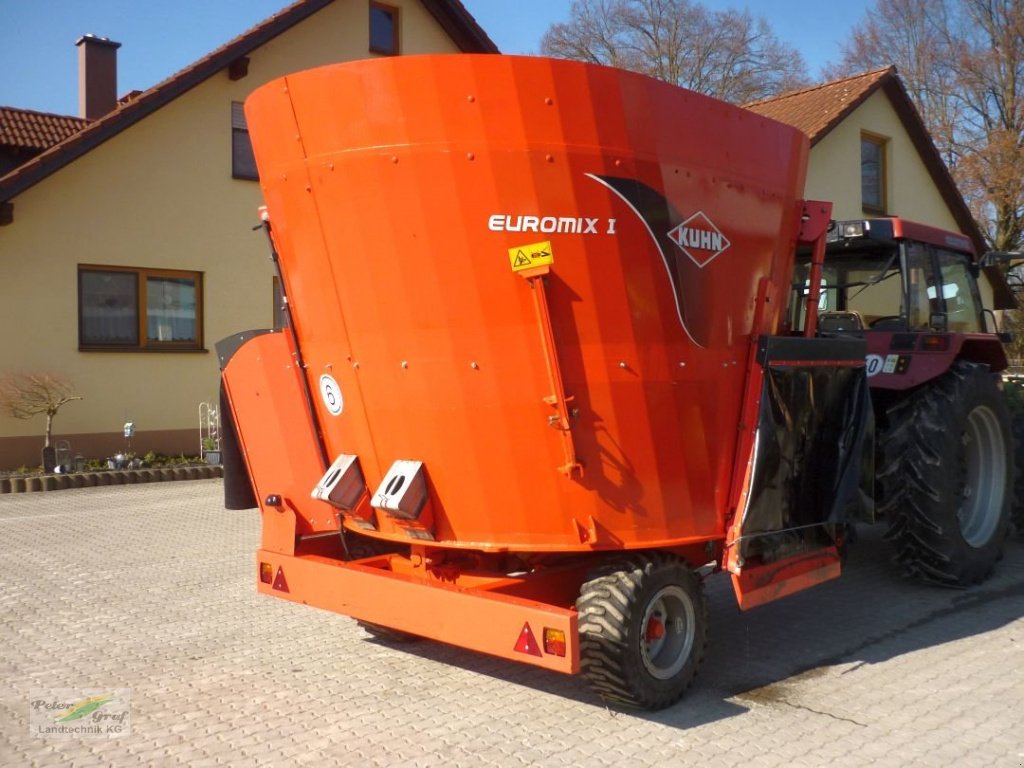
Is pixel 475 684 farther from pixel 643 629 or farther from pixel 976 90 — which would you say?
pixel 976 90

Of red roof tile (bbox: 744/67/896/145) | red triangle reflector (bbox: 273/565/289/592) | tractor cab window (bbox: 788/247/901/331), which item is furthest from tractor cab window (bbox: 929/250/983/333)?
red roof tile (bbox: 744/67/896/145)

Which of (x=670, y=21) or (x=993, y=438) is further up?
(x=670, y=21)

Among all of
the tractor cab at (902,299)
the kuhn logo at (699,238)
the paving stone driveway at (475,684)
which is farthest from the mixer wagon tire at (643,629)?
the tractor cab at (902,299)

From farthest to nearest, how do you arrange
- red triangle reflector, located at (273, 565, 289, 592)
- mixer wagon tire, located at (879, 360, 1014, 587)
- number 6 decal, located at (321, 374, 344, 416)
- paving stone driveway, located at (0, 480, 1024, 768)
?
mixer wagon tire, located at (879, 360, 1014, 587), red triangle reflector, located at (273, 565, 289, 592), number 6 decal, located at (321, 374, 344, 416), paving stone driveway, located at (0, 480, 1024, 768)

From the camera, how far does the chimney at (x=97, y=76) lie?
53.6 ft

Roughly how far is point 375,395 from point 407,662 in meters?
1.58

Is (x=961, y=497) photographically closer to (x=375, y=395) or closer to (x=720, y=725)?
(x=720, y=725)

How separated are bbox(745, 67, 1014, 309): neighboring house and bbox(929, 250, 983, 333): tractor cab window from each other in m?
11.7

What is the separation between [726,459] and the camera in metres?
A: 4.52

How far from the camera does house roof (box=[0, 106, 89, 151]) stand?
553 inches

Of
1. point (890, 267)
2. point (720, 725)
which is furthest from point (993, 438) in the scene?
point (720, 725)

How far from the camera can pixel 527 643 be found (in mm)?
3990

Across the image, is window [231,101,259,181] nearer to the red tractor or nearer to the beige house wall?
the red tractor

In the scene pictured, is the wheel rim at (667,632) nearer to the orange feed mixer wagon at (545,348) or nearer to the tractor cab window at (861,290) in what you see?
the orange feed mixer wagon at (545,348)
